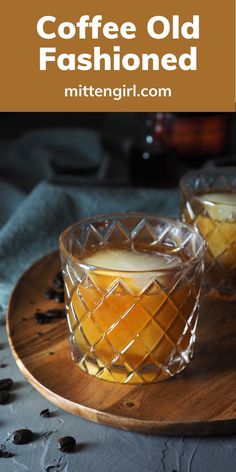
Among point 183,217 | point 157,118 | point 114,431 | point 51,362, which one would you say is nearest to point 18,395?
point 51,362

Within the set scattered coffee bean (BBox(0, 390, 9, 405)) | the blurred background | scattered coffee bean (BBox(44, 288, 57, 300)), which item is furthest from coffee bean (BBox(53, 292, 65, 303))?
the blurred background

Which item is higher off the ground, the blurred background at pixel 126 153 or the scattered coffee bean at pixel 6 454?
the blurred background at pixel 126 153

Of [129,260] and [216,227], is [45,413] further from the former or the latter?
[216,227]

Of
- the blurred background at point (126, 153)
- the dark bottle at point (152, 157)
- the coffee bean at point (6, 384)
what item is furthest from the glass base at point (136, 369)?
the dark bottle at point (152, 157)

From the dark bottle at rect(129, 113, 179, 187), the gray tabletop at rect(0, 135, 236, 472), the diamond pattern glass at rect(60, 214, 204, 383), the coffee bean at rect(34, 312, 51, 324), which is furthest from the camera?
the dark bottle at rect(129, 113, 179, 187)

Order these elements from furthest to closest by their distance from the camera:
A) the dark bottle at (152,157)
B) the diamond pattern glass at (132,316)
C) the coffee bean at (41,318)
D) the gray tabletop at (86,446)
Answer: the dark bottle at (152,157), the coffee bean at (41,318), the diamond pattern glass at (132,316), the gray tabletop at (86,446)

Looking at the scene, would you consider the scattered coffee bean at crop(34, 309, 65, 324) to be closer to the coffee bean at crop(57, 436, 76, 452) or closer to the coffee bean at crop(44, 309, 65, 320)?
the coffee bean at crop(44, 309, 65, 320)

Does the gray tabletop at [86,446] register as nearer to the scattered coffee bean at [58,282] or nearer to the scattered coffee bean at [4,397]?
the scattered coffee bean at [4,397]
